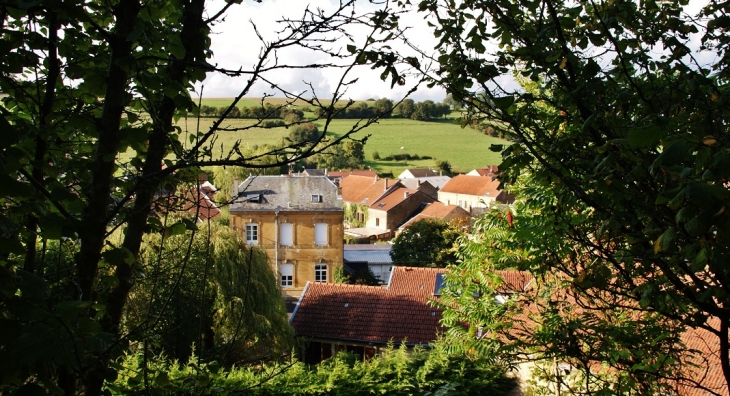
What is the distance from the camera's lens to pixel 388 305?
17.6m

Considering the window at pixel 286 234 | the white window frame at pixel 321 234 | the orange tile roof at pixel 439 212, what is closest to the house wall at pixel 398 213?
the orange tile roof at pixel 439 212

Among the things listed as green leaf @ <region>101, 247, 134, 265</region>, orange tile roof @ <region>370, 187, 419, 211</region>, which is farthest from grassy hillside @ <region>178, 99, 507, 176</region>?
green leaf @ <region>101, 247, 134, 265</region>

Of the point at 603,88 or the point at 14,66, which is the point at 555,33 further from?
the point at 14,66

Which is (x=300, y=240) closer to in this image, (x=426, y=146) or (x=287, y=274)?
(x=287, y=274)

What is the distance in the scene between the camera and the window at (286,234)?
27.9 m

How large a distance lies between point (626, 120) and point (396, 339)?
1401 centimetres

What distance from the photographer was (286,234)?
28.1 m

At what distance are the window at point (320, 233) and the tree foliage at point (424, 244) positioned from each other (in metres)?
4.51

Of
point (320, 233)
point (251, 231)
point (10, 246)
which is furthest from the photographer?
point (320, 233)

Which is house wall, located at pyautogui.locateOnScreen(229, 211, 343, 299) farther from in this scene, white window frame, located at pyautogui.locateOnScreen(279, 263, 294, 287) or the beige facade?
white window frame, located at pyautogui.locateOnScreen(279, 263, 294, 287)

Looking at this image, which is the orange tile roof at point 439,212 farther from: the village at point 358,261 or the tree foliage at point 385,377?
the tree foliage at point 385,377

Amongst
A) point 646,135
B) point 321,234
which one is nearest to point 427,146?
point 321,234

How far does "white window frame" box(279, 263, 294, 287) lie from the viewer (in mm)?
28438

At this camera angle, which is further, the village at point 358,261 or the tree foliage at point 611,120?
the village at point 358,261
